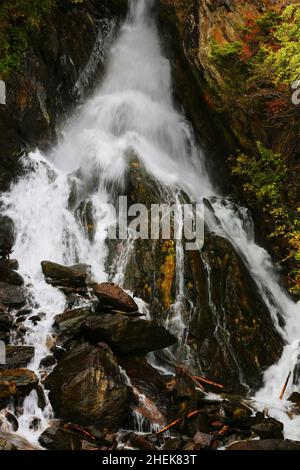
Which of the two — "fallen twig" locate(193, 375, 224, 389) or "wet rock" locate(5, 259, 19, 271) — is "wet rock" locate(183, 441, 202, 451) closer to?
"fallen twig" locate(193, 375, 224, 389)

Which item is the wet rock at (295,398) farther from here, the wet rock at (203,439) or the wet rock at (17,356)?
the wet rock at (17,356)

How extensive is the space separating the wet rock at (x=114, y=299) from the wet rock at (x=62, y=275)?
657mm

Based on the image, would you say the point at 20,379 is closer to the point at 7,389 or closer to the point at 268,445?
the point at 7,389

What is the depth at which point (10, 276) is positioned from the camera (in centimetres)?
914

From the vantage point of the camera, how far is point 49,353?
777cm

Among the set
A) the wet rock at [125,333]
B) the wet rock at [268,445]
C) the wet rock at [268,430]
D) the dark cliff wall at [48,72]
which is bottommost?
the wet rock at [268,430]

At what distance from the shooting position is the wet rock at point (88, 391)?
22.6ft

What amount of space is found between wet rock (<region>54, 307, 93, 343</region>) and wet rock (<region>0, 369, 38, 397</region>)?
96cm

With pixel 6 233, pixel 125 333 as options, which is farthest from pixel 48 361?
pixel 6 233

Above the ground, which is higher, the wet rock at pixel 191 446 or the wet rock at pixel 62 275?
the wet rock at pixel 62 275

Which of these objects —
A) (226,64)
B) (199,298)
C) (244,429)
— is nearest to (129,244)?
(199,298)

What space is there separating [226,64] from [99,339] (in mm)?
9870

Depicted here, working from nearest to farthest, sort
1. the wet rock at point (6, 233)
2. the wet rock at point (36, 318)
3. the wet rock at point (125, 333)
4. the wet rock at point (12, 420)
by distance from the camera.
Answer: the wet rock at point (12, 420), the wet rock at point (125, 333), the wet rock at point (36, 318), the wet rock at point (6, 233)

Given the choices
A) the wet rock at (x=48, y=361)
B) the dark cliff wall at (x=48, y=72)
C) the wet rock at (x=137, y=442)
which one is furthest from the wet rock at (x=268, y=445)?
the dark cliff wall at (x=48, y=72)
